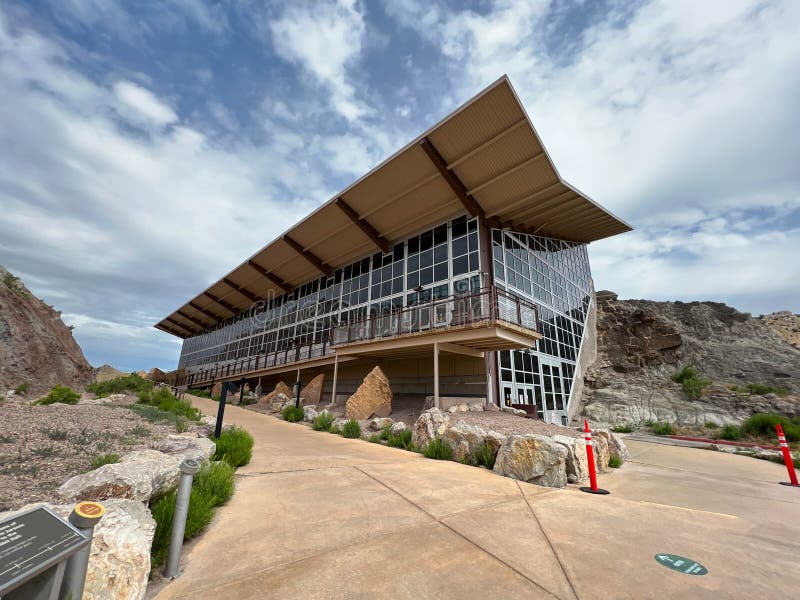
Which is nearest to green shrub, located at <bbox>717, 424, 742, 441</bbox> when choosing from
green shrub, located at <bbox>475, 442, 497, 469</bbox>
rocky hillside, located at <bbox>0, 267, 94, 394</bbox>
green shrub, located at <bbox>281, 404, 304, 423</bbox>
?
green shrub, located at <bbox>475, 442, 497, 469</bbox>

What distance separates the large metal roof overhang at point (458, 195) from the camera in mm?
13664

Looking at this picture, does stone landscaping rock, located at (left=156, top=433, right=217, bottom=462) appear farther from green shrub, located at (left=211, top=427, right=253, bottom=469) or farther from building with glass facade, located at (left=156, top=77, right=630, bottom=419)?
building with glass facade, located at (left=156, top=77, right=630, bottom=419)

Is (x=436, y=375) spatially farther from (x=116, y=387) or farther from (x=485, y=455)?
(x=116, y=387)

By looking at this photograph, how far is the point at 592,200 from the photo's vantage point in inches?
688

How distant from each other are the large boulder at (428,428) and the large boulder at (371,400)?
191 inches

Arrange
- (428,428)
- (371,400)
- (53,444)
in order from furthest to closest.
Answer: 1. (371,400)
2. (428,428)
3. (53,444)

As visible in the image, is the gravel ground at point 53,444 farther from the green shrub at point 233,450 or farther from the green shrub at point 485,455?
the green shrub at point 485,455

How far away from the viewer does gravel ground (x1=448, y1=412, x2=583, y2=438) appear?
9262 millimetres

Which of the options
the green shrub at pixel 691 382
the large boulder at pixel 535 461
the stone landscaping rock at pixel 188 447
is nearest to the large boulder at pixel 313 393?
the stone landscaping rock at pixel 188 447

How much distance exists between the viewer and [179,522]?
2793 millimetres

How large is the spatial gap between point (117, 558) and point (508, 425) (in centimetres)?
930

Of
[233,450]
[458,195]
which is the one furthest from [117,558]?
[458,195]

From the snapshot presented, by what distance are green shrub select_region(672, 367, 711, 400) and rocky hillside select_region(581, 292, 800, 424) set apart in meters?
0.21

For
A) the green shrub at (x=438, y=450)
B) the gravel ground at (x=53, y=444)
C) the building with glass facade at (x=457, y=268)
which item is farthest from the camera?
the building with glass facade at (x=457, y=268)
